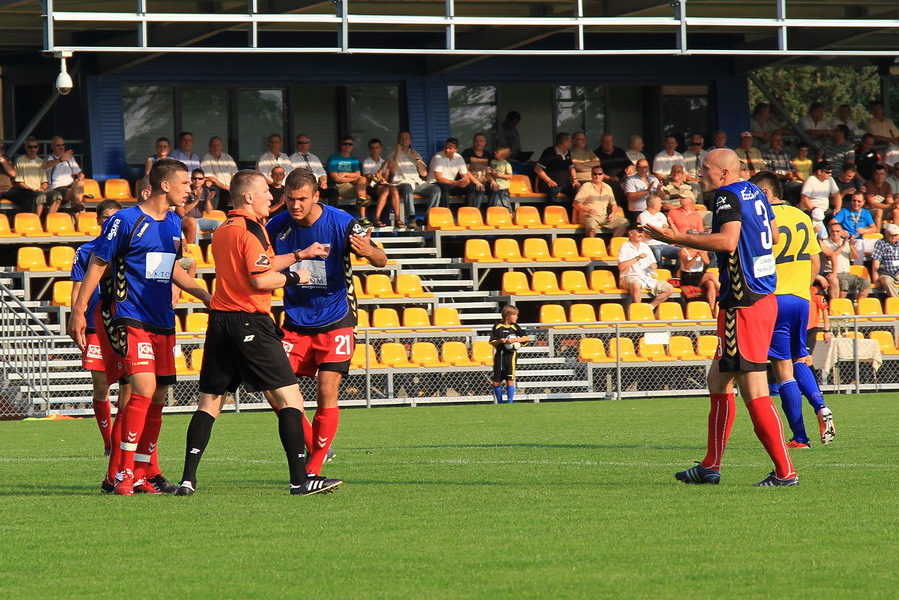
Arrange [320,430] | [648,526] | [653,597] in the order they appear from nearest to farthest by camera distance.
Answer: [653,597] < [648,526] < [320,430]

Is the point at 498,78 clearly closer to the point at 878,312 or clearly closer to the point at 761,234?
the point at 878,312

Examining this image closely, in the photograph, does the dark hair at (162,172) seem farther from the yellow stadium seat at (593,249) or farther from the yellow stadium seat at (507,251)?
the yellow stadium seat at (593,249)

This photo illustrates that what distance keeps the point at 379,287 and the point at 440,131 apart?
5.62m

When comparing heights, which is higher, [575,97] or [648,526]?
[575,97]

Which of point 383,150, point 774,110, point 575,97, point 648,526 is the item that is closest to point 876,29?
point 774,110

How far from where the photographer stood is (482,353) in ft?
65.8

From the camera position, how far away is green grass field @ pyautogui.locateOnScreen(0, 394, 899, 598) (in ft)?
16.8

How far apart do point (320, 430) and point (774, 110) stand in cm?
2188

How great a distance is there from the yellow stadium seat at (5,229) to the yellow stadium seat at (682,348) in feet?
32.6

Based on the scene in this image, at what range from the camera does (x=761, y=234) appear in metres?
7.84

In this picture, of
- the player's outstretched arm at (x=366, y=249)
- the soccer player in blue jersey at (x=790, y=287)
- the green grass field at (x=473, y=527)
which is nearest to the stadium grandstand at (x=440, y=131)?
the green grass field at (x=473, y=527)

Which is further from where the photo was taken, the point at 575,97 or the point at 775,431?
the point at 575,97

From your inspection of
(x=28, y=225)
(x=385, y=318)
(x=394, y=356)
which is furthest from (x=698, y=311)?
(x=28, y=225)

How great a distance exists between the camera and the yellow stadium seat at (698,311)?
21922 millimetres
